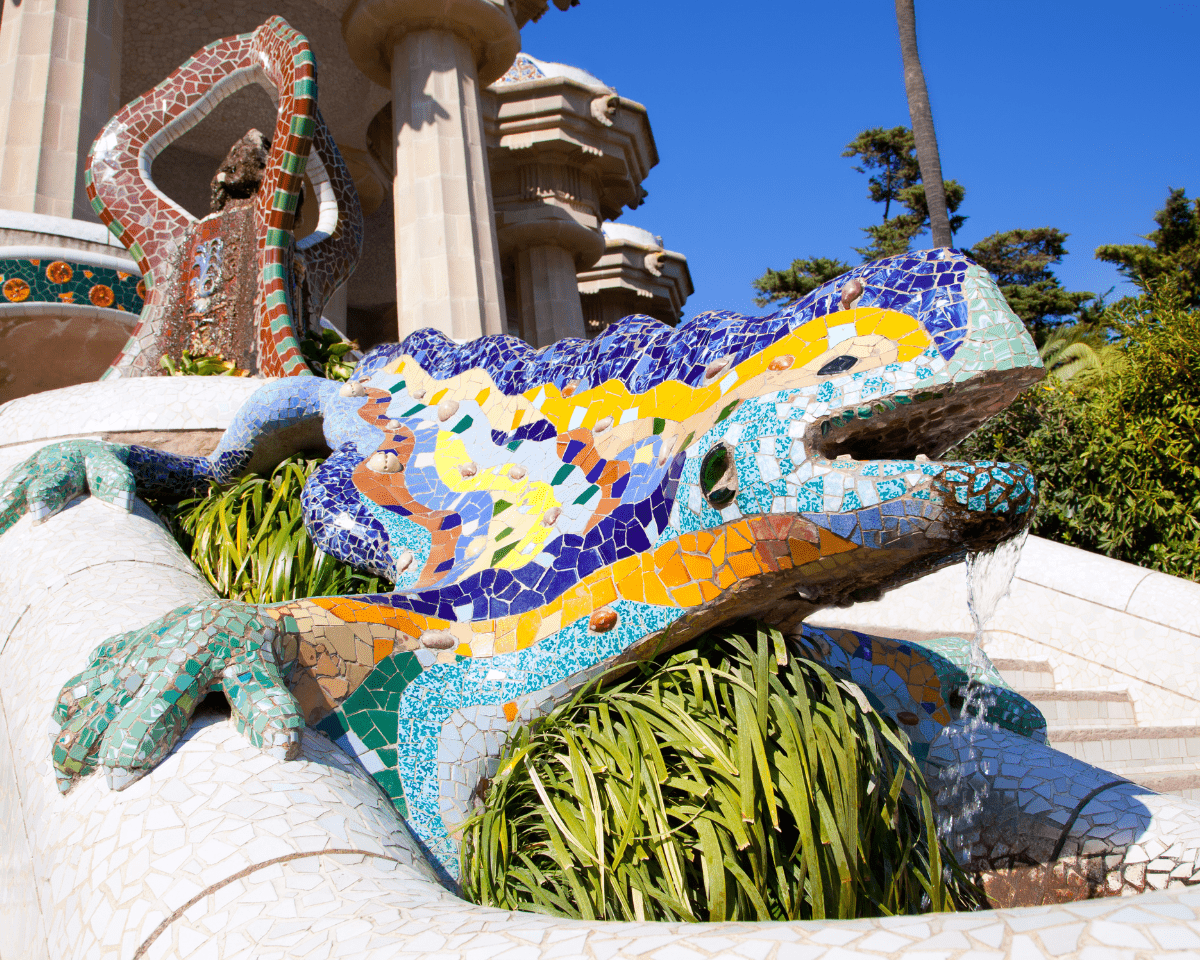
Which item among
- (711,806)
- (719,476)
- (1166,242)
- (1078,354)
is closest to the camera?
(711,806)

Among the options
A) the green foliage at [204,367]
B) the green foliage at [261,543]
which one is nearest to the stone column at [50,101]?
the green foliage at [204,367]

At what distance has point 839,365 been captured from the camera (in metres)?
2.00

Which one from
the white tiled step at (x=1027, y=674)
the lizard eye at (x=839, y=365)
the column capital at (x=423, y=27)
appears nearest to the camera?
the lizard eye at (x=839, y=365)

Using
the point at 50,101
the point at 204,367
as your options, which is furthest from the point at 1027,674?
the point at 50,101

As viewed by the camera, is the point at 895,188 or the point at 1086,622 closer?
the point at 1086,622

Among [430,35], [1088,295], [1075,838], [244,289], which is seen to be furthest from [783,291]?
[1075,838]

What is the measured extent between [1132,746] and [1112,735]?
12 centimetres

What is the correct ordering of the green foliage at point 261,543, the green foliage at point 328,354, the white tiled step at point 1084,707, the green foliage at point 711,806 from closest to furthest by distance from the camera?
the green foliage at point 711,806, the green foliage at point 261,543, the white tiled step at point 1084,707, the green foliage at point 328,354

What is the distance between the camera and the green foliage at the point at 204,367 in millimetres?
4914

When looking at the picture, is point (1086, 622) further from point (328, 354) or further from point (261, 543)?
point (328, 354)

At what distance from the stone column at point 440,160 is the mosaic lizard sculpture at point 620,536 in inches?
246

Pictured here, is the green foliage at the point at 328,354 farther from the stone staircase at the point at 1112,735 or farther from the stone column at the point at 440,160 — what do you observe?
the stone staircase at the point at 1112,735

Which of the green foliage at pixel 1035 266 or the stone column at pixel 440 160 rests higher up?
the green foliage at pixel 1035 266

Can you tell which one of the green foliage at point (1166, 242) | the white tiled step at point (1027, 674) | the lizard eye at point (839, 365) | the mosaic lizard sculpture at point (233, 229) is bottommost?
the white tiled step at point (1027, 674)
